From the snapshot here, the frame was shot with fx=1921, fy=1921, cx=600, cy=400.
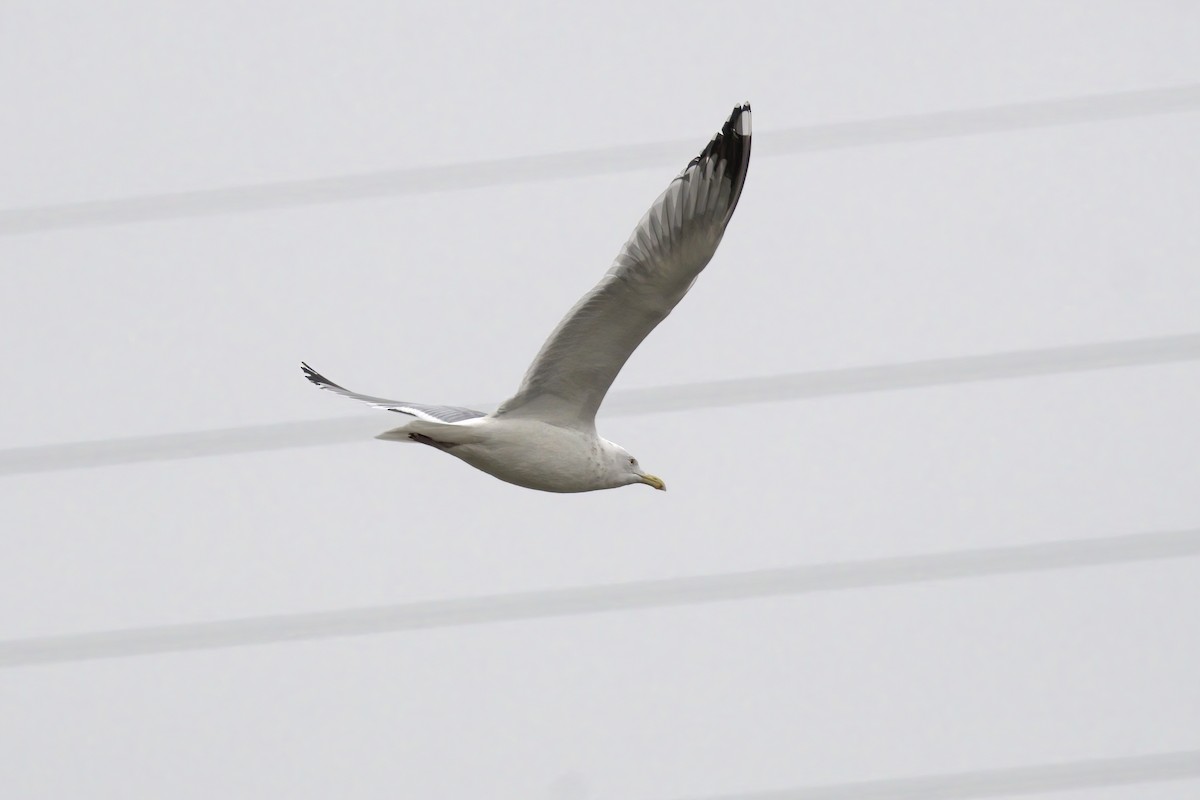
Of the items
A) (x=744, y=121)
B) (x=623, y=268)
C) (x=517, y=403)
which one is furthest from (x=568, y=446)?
(x=744, y=121)

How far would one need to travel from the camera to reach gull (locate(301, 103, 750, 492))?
3.57m

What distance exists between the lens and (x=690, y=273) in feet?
11.9

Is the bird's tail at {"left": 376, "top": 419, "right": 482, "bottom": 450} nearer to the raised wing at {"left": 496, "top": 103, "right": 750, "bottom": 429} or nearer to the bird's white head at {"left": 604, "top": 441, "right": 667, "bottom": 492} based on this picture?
the raised wing at {"left": 496, "top": 103, "right": 750, "bottom": 429}

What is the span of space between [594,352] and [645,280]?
0.71 ft

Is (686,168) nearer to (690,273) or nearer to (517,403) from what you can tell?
(690,273)

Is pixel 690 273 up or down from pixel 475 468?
up

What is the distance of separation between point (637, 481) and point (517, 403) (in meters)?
0.42

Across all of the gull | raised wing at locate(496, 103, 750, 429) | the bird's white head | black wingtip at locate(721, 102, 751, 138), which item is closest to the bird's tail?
the gull

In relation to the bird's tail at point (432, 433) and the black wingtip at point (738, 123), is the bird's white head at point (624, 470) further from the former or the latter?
the black wingtip at point (738, 123)

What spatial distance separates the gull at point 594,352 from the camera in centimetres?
357

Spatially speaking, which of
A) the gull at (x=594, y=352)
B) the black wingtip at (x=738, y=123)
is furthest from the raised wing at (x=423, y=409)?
the black wingtip at (x=738, y=123)

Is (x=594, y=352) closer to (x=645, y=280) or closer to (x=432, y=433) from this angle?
(x=645, y=280)

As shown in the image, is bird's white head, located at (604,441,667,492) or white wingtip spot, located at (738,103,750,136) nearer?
white wingtip spot, located at (738,103,750,136)

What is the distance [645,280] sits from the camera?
3.63 metres
